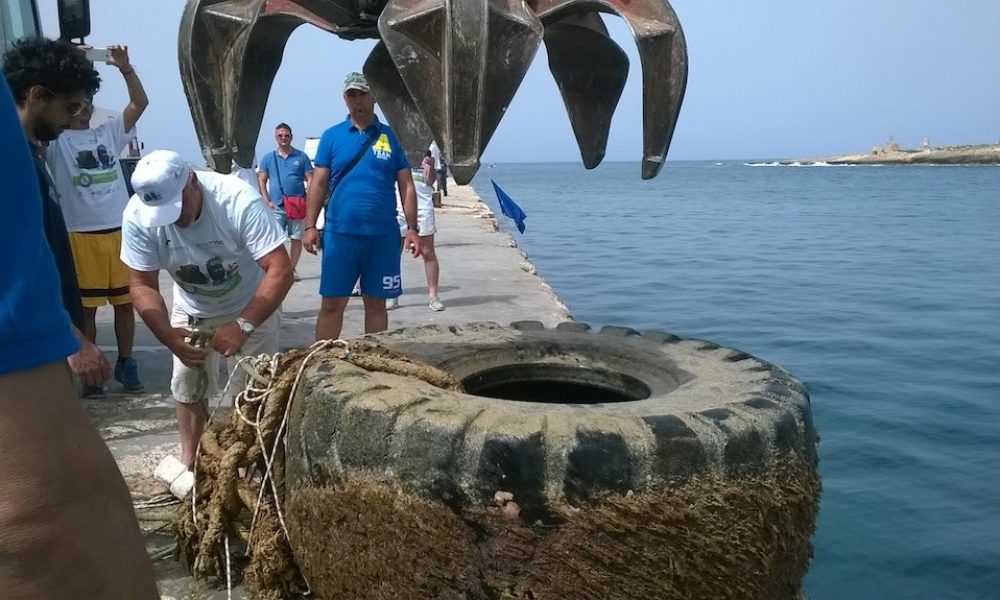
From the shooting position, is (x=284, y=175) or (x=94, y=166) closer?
(x=94, y=166)

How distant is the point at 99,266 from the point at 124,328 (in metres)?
0.40

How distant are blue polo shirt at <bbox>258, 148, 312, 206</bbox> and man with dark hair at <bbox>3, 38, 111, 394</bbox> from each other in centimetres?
475

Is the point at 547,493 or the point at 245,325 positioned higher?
the point at 245,325

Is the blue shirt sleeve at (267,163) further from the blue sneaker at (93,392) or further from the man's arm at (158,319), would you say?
the man's arm at (158,319)

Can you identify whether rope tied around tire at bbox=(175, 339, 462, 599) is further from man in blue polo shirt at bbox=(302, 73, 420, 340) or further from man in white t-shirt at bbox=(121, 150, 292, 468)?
man in blue polo shirt at bbox=(302, 73, 420, 340)

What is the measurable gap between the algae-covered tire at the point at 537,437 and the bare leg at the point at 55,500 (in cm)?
111

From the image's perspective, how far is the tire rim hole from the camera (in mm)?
3332

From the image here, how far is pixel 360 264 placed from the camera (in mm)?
5559

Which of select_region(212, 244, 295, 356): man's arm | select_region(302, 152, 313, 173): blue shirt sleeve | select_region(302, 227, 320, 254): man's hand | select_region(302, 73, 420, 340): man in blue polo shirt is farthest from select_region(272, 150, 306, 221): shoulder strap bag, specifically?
select_region(212, 244, 295, 356): man's arm

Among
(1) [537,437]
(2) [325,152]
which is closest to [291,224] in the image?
(2) [325,152]

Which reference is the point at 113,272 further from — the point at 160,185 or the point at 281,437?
the point at 281,437

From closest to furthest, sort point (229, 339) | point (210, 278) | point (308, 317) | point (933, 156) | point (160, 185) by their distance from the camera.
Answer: point (160, 185) → point (229, 339) → point (210, 278) → point (308, 317) → point (933, 156)

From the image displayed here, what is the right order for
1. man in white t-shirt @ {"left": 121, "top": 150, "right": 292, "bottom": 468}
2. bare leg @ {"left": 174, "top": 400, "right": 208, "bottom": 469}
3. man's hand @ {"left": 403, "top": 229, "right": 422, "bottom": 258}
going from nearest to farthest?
1. man in white t-shirt @ {"left": 121, "top": 150, "right": 292, "bottom": 468}
2. bare leg @ {"left": 174, "top": 400, "right": 208, "bottom": 469}
3. man's hand @ {"left": 403, "top": 229, "right": 422, "bottom": 258}

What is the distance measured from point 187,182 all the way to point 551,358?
1.71 metres
